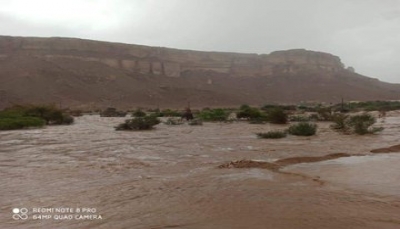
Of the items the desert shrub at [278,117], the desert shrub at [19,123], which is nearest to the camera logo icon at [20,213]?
the desert shrub at [19,123]

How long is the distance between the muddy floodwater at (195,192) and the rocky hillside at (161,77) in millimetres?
53466

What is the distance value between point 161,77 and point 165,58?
1119 centimetres

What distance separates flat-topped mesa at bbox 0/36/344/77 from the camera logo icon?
279 feet

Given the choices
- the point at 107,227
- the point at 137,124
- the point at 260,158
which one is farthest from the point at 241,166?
the point at 137,124

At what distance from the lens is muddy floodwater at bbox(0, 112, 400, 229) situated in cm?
480

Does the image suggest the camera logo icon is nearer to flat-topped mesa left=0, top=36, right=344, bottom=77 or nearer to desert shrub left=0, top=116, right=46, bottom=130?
desert shrub left=0, top=116, right=46, bottom=130

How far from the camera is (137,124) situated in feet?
73.8

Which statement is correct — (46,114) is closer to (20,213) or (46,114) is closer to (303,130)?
(303,130)

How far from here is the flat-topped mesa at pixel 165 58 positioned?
89.6 m

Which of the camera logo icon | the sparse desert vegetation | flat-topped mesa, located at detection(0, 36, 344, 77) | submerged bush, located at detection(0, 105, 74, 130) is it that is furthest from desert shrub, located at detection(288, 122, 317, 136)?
flat-topped mesa, located at detection(0, 36, 344, 77)

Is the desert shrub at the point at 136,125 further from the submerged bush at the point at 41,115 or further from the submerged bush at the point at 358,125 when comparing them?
the submerged bush at the point at 358,125

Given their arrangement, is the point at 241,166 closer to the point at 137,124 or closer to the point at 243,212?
the point at 243,212

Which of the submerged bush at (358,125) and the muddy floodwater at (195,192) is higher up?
the submerged bush at (358,125)

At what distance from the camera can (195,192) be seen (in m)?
6.37
